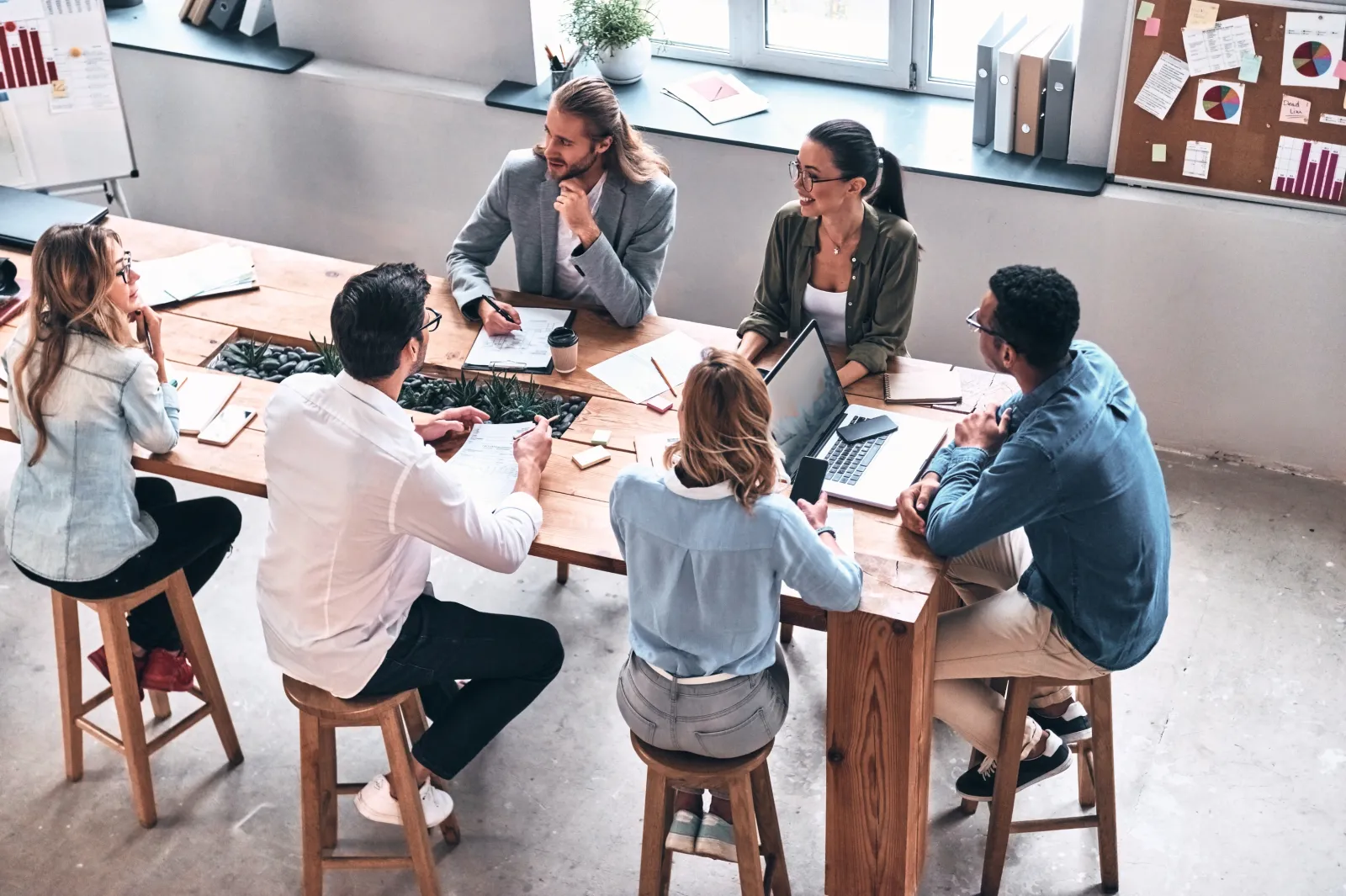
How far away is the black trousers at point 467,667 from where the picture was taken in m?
2.76

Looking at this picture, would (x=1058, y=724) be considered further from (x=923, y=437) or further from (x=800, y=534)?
(x=800, y=534)

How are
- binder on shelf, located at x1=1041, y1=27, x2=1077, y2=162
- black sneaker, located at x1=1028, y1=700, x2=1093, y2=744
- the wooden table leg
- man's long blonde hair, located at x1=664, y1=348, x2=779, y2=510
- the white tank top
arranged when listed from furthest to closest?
binder on shelf, located at x1=1041, y1=27, x2=1077, y2=162
the white tank top
black sneaker, located at x1=1028, y1=700, x2=1093, y2=744
the wooden table leg
man's long blonde hair, located at x1=664, y1=348, x2=779, y2=510

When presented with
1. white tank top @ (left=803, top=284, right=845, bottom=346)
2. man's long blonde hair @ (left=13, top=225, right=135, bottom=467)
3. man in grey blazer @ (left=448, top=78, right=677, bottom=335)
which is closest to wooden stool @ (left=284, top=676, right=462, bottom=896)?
man's long blonde hair @ (left=13, top=225, right=135, bottom=467)

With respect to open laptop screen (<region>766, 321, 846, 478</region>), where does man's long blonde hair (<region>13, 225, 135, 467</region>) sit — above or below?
above

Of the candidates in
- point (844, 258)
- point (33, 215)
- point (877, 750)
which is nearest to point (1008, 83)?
point (844, 258)

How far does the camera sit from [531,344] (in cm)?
339

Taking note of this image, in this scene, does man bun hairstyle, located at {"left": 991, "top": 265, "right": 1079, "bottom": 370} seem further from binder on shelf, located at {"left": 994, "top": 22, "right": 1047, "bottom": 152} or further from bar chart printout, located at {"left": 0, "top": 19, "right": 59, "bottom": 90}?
bar chart printout, located at {"left": 0, "top": 19, "right": 59, "bottom": 90}

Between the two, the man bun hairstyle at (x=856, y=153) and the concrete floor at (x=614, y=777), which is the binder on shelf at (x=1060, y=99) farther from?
the concrete floor at (x=614, y=777)

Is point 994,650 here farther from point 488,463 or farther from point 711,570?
point 488,463

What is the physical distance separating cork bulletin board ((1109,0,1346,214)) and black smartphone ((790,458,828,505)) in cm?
186

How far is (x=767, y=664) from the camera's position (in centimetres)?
257

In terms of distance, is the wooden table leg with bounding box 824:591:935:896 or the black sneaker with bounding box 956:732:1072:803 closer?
the wooden table leg with bounding box 824:591:935:896

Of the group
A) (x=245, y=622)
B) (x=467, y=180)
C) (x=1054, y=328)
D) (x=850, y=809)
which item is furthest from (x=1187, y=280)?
(x=245, y=622)

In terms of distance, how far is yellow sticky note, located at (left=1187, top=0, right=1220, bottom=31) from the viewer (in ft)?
12.2
